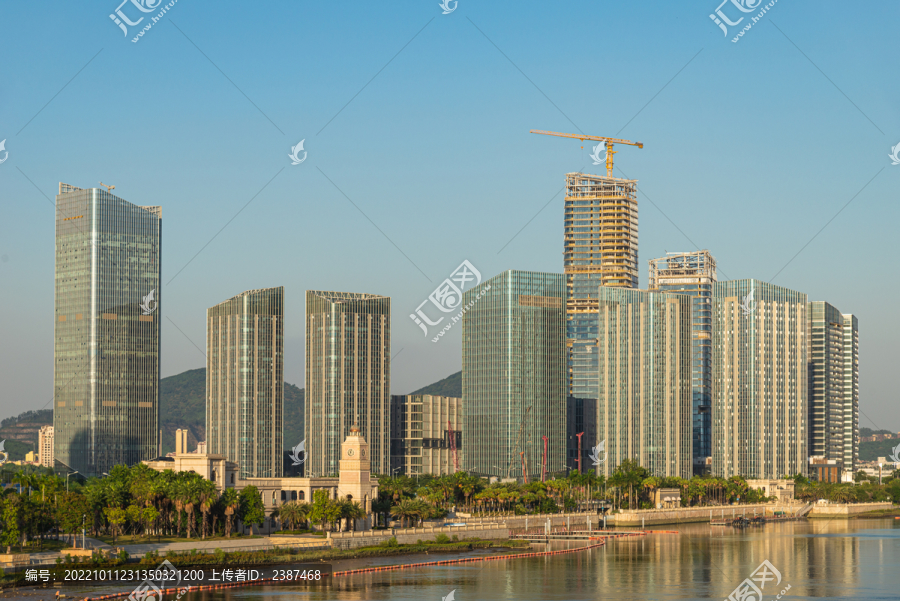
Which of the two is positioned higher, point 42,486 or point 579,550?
point 42,486

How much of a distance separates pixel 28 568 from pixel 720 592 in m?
74.5

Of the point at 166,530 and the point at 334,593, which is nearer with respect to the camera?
the point at 334,593

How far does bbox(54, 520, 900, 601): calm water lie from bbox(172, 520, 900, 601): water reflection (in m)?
0.11

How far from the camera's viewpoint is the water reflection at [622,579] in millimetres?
130625

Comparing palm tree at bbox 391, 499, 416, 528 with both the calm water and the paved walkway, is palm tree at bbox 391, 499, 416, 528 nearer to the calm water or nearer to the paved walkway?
the calm water

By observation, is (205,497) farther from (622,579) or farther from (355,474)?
(622,579)

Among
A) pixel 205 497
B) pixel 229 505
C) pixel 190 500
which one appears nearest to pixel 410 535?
pixel 229 505

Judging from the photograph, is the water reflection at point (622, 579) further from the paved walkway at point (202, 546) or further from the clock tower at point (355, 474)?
the clock tower at point (355, 474)

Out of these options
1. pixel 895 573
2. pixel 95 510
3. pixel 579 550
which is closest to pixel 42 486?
pixel 95 510

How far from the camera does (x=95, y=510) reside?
158 metres

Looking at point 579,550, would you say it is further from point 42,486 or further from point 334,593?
point 42,486

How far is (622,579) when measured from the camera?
487ft

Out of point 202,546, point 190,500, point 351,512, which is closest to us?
point 202,546

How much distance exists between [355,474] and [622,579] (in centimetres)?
4898
